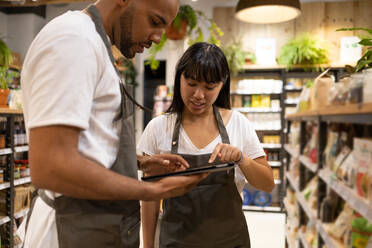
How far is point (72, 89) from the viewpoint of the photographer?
2.77 ft

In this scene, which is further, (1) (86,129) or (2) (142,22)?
(2) (142,22)

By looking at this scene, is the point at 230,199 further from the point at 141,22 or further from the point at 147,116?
the point at 147,116

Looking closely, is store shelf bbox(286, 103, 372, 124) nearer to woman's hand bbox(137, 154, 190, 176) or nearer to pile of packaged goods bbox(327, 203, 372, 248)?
pile of packaged goods bbox(327, 203, 372, 248)

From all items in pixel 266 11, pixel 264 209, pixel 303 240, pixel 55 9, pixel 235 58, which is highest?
pixel 55 9

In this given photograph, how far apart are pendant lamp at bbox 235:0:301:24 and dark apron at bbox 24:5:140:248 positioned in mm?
4017

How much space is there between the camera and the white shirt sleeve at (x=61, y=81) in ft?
2.71

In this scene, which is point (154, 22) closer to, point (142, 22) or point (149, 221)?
point (142, 22)

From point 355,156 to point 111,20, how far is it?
4.21 feet

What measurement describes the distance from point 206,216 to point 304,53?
5.64 m

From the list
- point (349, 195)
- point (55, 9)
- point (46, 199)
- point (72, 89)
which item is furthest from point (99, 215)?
point (55, 9)

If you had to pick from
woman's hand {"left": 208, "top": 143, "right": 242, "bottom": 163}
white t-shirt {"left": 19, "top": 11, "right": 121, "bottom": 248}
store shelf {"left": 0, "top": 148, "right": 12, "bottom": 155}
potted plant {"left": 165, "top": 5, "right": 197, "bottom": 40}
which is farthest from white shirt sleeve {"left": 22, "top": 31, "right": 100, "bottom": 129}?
potted plant {"left": 165, "top": 5, "right": 197, "bottom": 40}

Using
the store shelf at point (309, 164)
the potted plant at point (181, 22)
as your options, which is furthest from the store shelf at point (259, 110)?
the store shelf at point (309, 164)

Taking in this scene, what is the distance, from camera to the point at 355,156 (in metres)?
1.62

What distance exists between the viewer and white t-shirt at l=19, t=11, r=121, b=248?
2.73ft
